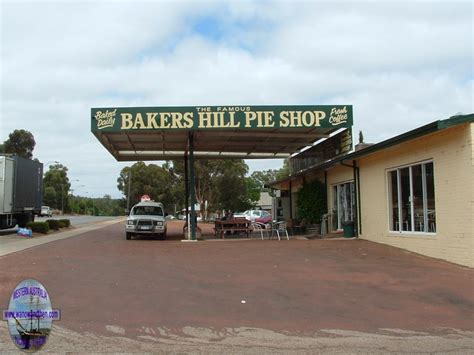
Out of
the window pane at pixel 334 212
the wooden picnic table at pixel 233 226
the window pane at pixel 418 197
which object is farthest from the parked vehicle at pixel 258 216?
the window pane at pixel 418 197

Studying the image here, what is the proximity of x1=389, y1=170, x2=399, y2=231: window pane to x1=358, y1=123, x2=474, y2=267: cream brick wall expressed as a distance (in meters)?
0.16

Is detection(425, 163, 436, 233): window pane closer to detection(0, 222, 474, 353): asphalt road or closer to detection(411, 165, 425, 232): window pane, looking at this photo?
detection(411, 165, 425, 232): window pane

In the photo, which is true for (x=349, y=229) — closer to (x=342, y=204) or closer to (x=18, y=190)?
(x=342, y=204)

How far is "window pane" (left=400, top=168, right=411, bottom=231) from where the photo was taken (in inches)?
606

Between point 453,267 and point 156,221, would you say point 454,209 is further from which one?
point 156,221

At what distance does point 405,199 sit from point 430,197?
1539 mm

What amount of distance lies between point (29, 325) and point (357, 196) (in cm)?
1571

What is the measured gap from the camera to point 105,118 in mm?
18938

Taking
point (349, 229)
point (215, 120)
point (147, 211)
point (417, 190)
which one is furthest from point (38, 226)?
point (417, 190)

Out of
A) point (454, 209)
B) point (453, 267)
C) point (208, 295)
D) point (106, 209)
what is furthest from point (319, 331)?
point (106, 209)

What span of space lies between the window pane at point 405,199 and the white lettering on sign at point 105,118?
33.2ft

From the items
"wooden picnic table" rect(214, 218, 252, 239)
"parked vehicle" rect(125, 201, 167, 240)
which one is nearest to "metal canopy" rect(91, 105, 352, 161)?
"parked vehicle" rect(125, 201, 167, 240)

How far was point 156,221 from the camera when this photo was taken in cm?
2234

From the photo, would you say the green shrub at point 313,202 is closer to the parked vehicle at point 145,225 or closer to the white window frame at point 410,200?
the parked vehicle at point 145,225
